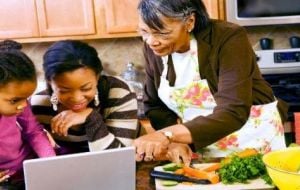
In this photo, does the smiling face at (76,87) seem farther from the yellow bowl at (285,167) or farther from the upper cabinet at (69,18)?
the upper cabinet at (69,18)

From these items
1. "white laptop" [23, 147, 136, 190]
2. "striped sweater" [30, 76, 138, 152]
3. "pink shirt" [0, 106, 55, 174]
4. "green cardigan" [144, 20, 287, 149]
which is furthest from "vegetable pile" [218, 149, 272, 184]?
"pink shirt" [0, 106, 55, 174]

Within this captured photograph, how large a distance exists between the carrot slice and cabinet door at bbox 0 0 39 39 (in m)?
1.74

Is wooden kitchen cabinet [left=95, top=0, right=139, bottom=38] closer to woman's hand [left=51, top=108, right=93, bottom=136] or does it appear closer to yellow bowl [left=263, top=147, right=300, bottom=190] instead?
woman's hand [left=51, top=108, right=93, bottom=136]

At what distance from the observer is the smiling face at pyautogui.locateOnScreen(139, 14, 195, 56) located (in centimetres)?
141

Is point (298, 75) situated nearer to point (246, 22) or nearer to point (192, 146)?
point (246, 22)

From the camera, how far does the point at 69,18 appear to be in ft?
8.95

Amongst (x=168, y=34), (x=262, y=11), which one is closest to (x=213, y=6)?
(x=262, y=11)

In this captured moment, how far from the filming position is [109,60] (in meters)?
3.03

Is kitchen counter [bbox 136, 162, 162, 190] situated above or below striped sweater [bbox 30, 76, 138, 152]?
below

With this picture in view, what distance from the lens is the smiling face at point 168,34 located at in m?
1.41

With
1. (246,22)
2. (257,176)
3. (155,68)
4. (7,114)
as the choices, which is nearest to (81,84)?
(7,114)

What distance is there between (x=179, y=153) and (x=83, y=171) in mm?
452

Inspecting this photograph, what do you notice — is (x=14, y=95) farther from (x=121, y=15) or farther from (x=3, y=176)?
(x=121, y=15)

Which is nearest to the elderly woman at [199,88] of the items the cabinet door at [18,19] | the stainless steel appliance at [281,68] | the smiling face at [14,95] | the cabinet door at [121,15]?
the smiling face at [14,95]
